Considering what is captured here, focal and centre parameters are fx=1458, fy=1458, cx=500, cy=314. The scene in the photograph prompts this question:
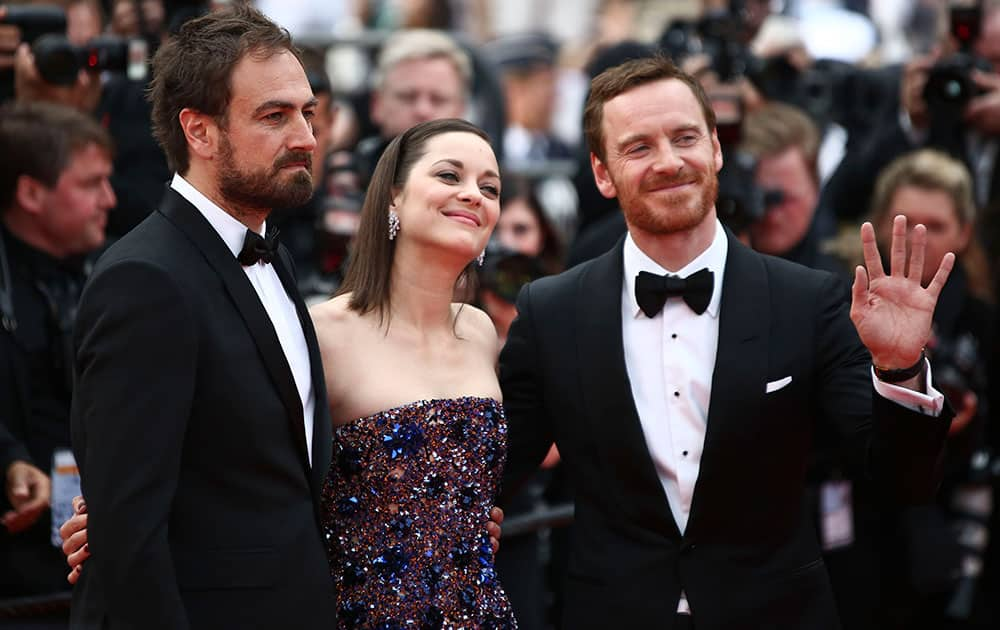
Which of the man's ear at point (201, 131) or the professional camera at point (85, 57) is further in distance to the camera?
the professional camera at point (85, 57)

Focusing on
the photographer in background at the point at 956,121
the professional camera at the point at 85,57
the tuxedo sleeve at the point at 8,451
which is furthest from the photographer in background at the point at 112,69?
the photographer in background at the point at 956,121

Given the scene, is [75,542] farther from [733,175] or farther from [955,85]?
[955,85]

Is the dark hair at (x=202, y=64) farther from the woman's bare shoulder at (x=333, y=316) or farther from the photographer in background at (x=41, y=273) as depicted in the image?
the photographer in background at (x=41, y=273)

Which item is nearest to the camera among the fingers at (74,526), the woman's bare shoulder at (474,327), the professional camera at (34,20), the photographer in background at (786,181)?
the fingers at (74,526)

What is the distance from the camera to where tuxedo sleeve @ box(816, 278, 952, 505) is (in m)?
3.07

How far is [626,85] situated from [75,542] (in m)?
1.62

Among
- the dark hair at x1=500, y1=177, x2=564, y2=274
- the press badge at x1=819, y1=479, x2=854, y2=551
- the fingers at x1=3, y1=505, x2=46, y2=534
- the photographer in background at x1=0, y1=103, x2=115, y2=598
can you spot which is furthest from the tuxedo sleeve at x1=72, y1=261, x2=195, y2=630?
the dark hair at x1=500, y1=177, x2=564, y2=274

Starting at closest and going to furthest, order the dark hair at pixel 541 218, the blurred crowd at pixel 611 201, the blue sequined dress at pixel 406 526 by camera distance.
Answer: the blue sequined dress at pixel 406 526 < the blurred crowd at pixel 611 201 < the dark hair at pixel 541 218

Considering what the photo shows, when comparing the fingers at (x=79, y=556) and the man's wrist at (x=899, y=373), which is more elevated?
the man's wrist at (x=899, y=373)

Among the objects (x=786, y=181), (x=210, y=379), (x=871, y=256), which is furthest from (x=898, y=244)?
(x=786, y=181)

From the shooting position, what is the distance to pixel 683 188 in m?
3.36

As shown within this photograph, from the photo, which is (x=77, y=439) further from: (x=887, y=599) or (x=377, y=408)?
(x=887, y=599)

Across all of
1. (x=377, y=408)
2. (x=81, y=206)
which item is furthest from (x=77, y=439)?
(x=81, y=206)

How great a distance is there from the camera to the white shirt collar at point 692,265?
3.40m
